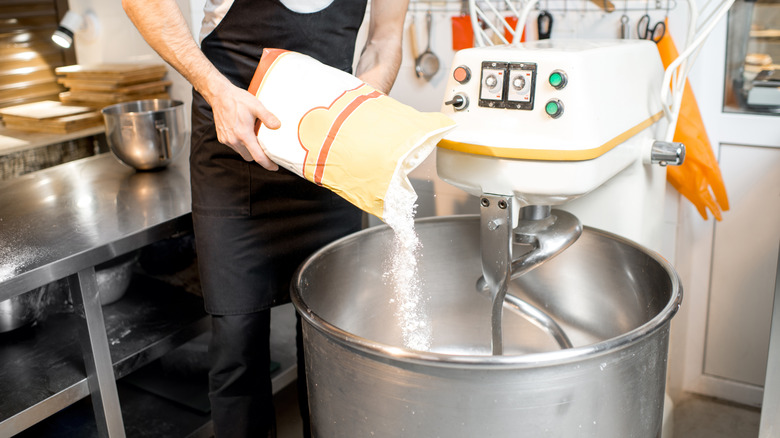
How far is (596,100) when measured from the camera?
1.10 metres

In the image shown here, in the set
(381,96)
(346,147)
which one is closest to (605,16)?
(381,96)

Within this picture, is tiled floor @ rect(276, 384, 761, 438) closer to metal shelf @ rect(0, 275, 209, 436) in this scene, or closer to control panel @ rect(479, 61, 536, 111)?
metal shelf @ rect(0, 275, 209, 436)

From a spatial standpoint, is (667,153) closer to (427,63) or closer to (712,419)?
(427,63)

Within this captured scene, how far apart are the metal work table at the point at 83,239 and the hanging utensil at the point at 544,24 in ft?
3.15

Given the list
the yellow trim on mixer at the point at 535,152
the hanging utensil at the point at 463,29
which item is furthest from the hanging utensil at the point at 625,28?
the yellow trim on mixer at the point at 535,152

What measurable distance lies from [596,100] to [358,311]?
1.86 ft

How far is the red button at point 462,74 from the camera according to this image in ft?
3.86

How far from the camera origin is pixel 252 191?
1.45m

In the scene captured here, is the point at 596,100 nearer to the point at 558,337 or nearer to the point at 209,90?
the point at 558,337

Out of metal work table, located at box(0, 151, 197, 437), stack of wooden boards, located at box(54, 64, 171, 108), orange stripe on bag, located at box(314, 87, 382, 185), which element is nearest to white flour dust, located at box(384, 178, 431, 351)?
orange stripe on bag, located at box(314, 87, 382, 185)

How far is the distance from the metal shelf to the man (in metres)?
0.27

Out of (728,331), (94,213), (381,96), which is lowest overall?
(728,331)

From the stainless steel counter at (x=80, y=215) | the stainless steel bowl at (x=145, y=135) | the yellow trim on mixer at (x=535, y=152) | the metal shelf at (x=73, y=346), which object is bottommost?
the metal shelf at (x=73, y=346)

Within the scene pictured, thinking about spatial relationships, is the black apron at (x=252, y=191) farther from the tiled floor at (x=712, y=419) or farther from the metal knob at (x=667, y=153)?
the tiled floor at (x=712, y=419)
